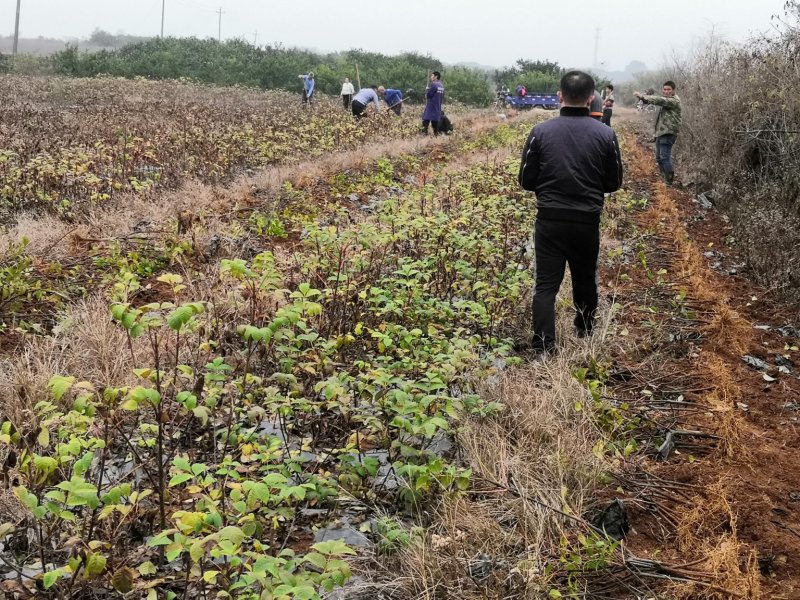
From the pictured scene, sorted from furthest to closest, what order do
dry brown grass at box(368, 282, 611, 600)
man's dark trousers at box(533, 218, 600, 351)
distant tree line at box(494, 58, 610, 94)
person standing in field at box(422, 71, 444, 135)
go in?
distant tree line at box(494, 58, 610, 94)
person standing in field at box(422, 71, 444, 135)
man's dark trousers at box(533, 218, 600, 351)
dry brown grass at box(368, 282, 611, 600)

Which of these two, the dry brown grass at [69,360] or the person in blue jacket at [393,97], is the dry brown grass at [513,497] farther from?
the person in blue jacket at [393,97]

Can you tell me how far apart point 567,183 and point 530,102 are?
3627 cm

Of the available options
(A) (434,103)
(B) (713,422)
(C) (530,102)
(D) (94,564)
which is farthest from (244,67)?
(D) (94,564)

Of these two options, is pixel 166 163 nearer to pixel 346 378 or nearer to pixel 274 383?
pixel 274 383

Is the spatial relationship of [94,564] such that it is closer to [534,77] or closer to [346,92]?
[346,92]

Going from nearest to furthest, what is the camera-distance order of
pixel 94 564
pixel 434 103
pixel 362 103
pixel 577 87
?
pixel 94 564 → pixel 577 87 → pixel 434 103 → pixel 362 103

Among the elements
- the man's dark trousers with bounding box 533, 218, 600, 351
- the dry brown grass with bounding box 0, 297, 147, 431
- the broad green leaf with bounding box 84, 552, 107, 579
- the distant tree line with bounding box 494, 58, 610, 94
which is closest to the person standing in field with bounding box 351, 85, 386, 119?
the man's dark trousers with bounding box 533, 218, 600, 351

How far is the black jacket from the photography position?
437cm

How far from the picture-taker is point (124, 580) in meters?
2.23

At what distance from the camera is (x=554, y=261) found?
4555 mm

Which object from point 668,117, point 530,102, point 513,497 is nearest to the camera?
point 513,497

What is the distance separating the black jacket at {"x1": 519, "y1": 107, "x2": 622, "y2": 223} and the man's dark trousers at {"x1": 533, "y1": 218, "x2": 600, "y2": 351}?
0.08 meters

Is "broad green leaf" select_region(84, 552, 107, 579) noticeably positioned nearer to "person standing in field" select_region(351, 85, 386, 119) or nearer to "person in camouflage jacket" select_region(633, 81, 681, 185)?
"person in camouflage jacket" select_region(633, 81, 681, 185)

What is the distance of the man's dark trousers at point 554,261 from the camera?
446 centimetres
